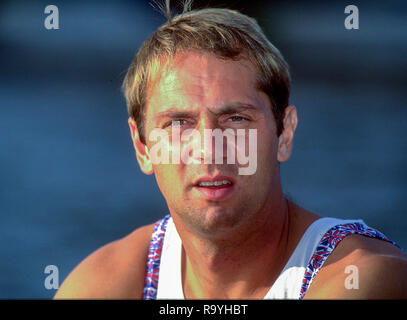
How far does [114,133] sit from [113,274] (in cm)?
372

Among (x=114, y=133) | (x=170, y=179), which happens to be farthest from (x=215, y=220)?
(x=114, y=133)

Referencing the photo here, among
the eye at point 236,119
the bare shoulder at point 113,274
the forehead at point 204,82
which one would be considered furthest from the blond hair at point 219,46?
the bare shoulder at point 113,274

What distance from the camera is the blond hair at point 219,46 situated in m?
2.33

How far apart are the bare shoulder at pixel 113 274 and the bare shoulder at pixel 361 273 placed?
73cm

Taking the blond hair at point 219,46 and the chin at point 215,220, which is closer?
the chin at point 215,220

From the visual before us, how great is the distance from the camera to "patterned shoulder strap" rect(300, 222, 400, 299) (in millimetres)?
2242

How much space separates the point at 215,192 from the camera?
2191 millimetres

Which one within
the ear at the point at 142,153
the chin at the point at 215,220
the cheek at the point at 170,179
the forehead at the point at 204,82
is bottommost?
the chin at the point at 215,220

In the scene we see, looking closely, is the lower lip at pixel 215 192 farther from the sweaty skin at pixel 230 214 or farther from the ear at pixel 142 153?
the ear at pixel 142 153

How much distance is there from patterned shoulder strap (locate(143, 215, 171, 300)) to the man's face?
1.05ft

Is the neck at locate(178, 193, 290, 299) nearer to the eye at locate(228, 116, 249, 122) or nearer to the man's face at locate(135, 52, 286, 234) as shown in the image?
the man's face at locate(135, 52, 286, 234)

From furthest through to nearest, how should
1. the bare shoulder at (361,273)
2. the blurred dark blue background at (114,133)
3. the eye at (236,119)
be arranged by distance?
the blurred dark blue background at (114,133) → the eye at (236,119) → the bare shoulder at (361,273)

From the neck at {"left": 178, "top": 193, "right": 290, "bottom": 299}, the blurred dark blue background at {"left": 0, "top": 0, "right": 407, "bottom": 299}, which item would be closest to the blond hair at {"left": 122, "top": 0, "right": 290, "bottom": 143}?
the neck at {"left": 178, "top": 193, "right": 290, "bottom": 299}
